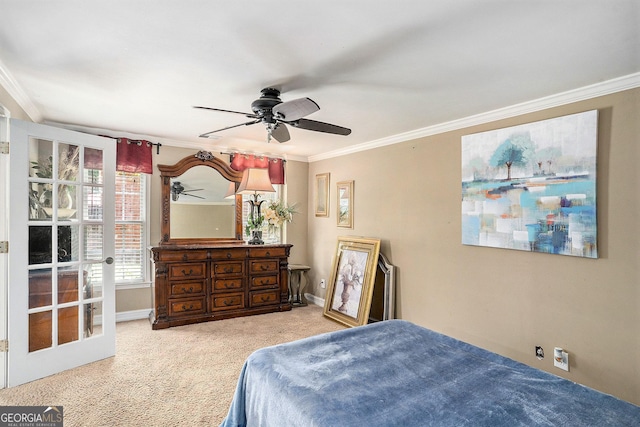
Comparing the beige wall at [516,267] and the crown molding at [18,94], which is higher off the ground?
the crown molding at [18,94]

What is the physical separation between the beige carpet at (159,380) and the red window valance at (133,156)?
1.95 metres

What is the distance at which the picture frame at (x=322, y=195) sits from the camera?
5182 millimetres

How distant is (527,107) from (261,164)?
347cm

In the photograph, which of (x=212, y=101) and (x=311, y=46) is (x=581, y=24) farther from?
(x=212, y=101)

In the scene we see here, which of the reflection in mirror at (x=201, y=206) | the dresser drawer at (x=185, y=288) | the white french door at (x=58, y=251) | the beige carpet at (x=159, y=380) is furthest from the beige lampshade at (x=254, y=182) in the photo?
the beige carpet at (x=159, y=380)

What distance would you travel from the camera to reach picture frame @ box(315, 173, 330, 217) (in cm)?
518

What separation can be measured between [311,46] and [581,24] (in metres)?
1.40

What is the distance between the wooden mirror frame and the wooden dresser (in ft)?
0.69

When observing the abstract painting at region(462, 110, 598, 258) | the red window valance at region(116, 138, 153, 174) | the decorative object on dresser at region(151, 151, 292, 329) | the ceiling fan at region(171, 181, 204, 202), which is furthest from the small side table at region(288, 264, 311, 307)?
the abstract painting at region(462, 110, 598, 258)

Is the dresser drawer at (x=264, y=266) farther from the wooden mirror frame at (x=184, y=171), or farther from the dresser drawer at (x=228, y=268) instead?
the wooden mirror frame at (x=184, y=171)

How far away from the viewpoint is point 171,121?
355 centimetres

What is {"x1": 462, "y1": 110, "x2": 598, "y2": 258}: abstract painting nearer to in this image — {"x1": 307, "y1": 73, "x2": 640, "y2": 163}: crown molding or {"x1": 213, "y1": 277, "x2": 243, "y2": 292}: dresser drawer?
{"x1": 307, "y1": 73, "x2": 640, "y2": 163}: crown molding

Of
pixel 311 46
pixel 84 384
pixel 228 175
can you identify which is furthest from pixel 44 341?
pixel 311 46

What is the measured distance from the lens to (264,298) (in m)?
4.62
